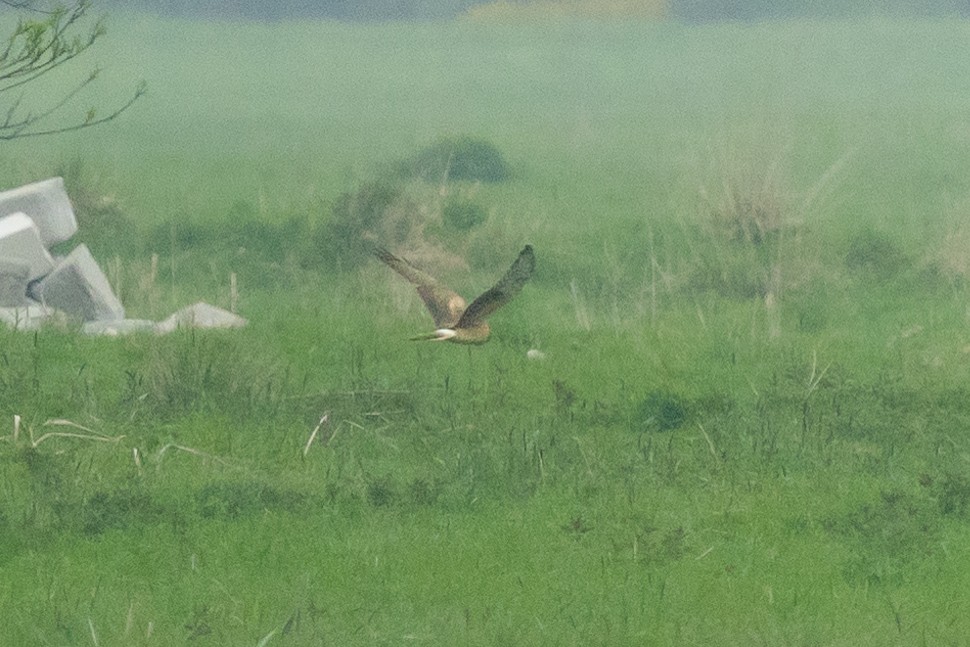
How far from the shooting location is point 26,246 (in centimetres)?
1378

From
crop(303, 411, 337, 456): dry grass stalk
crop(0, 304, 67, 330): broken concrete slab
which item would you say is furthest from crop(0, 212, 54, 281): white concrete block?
crop(303, 411, 337, 456): dry grass stalk

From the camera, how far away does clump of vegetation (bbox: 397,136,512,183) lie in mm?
20781

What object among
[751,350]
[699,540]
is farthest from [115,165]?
[699,540]

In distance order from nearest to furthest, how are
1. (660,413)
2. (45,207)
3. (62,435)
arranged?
(62,435), (660,413), (45,207)

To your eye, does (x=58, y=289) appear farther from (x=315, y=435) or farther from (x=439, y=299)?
(x=439, y=299)

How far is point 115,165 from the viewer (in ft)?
70.6

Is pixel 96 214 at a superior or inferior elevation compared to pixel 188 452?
inferior

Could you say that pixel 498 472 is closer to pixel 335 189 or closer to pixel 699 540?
pixel 699 540

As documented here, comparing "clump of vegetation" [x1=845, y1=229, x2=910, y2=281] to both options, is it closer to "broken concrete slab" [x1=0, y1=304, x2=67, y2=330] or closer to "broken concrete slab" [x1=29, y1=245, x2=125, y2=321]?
"broken concrete slab" [x1=29, y1=245, x2=125, y2=321]

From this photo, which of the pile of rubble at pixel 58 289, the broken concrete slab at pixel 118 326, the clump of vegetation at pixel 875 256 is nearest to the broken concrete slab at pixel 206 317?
the pile of rubble at pixel 58 289

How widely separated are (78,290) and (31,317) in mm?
673

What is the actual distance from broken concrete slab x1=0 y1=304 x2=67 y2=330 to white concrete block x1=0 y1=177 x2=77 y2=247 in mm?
1429

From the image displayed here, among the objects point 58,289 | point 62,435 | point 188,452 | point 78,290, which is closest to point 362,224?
point 78,290

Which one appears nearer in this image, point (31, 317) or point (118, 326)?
point (31, 317)
